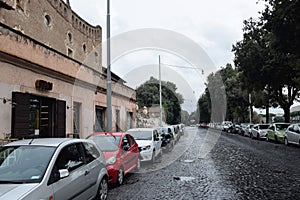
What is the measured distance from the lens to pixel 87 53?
25.3 m

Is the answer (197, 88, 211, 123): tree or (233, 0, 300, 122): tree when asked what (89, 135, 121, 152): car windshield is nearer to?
(233, 0, 300, 122): tree

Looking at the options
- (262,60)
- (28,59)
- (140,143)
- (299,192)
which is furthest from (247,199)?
(262,60)

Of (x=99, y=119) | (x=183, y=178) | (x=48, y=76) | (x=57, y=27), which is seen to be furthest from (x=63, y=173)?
(x=57, y=27)

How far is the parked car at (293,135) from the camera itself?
19750 millimetres

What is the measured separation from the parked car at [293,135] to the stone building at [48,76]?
40.0ft

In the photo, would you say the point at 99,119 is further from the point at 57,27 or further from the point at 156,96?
the point at 156,96

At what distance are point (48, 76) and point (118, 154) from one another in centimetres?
652

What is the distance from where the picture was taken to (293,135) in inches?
803

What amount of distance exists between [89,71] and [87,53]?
7.19 m

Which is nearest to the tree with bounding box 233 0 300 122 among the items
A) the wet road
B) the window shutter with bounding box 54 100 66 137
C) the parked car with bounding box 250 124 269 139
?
the parked car with bounding box 250 124 269 139

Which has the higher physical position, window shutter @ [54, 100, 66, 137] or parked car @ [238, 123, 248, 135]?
window shutter @ [54, 100, 66, 137]

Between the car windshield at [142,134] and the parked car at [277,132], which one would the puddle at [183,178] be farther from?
the parked car at [277,132]

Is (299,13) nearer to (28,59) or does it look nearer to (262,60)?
(262,60)

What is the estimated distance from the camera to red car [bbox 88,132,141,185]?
27.1ft
